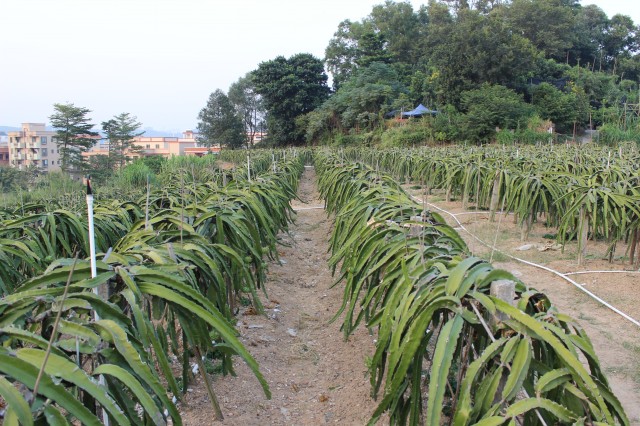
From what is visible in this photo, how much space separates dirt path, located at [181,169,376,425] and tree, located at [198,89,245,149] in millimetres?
33771

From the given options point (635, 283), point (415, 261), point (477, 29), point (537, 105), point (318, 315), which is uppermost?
point (477, 29)

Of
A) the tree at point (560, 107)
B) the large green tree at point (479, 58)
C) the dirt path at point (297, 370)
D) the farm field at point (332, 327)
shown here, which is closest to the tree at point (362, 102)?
the large green tree at point (479, 58)

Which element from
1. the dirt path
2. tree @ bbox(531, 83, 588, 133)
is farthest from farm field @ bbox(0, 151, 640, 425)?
tree @ bbox(531, 83, 588, 133)

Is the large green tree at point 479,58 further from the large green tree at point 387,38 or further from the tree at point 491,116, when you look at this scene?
the large green tree at point 387,38

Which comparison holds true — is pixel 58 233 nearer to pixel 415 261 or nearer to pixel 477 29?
pixel 415 261

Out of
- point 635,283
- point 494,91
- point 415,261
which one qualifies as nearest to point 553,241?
point 635,283

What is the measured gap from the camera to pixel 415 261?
2.27 m

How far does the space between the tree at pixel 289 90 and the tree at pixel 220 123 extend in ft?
16.9

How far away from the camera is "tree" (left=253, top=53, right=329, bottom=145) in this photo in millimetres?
32469

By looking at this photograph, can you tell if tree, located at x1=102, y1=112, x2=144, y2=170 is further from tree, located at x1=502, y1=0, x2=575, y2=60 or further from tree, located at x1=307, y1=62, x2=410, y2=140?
tree, located at x1=502, y1=0, x2=575, y2=60

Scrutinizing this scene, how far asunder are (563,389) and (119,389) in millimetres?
1183

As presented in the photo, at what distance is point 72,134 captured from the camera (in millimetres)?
25969

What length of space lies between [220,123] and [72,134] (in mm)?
13450

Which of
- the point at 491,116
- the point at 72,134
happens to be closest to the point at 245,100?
the point at 72,134
